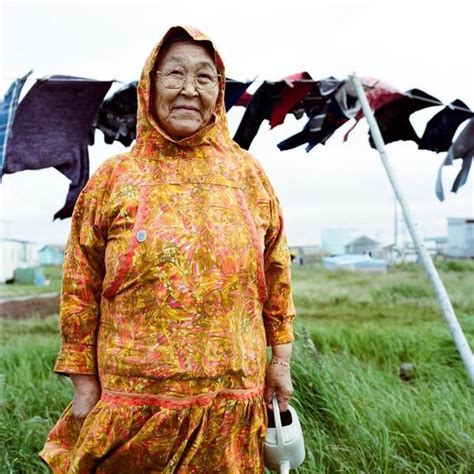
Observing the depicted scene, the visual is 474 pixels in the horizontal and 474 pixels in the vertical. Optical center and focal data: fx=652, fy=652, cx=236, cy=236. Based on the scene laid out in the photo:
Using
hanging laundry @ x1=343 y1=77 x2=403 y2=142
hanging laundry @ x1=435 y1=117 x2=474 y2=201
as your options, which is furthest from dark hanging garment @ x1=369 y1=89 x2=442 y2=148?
hanging laundry @ x1=435 y1=117 x2=474 y2=201

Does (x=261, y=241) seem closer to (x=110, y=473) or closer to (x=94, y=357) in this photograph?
(x=94, y=357)

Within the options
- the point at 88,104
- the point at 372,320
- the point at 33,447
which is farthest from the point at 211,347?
the point at 372,320

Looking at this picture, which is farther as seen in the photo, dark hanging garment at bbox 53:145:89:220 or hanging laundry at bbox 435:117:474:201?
hanging laundry at bbox 435:117:474:201

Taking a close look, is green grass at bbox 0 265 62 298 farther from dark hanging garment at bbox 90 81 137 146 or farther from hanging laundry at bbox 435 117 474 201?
hanging laundry at bbox 435 117 474 201

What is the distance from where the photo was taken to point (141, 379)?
181 cm

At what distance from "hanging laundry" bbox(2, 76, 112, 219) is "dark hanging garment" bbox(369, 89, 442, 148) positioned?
1.86 m

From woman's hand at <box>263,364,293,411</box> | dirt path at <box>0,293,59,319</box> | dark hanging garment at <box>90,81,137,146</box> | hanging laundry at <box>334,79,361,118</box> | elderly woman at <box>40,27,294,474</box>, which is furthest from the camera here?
dirt path at <box>0,293,59,319</box>

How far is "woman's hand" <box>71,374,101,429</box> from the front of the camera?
1.94 metres

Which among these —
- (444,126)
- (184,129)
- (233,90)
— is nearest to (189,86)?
(184,129)

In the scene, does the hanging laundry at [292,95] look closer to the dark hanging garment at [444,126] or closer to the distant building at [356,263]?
the dark hanging garment at [444,126]

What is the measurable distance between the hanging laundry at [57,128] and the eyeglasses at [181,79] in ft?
6.52

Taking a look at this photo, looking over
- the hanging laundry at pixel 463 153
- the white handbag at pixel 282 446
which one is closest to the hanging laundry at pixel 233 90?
the hanging laundry at pixel 463 153

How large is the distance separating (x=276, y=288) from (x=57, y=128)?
7.41 ft

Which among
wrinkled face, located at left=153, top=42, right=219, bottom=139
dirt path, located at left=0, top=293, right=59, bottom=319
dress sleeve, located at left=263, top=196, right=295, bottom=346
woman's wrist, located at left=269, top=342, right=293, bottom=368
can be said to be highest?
wrinkled face, located at left=153, top=42, right=219, bottom=139
